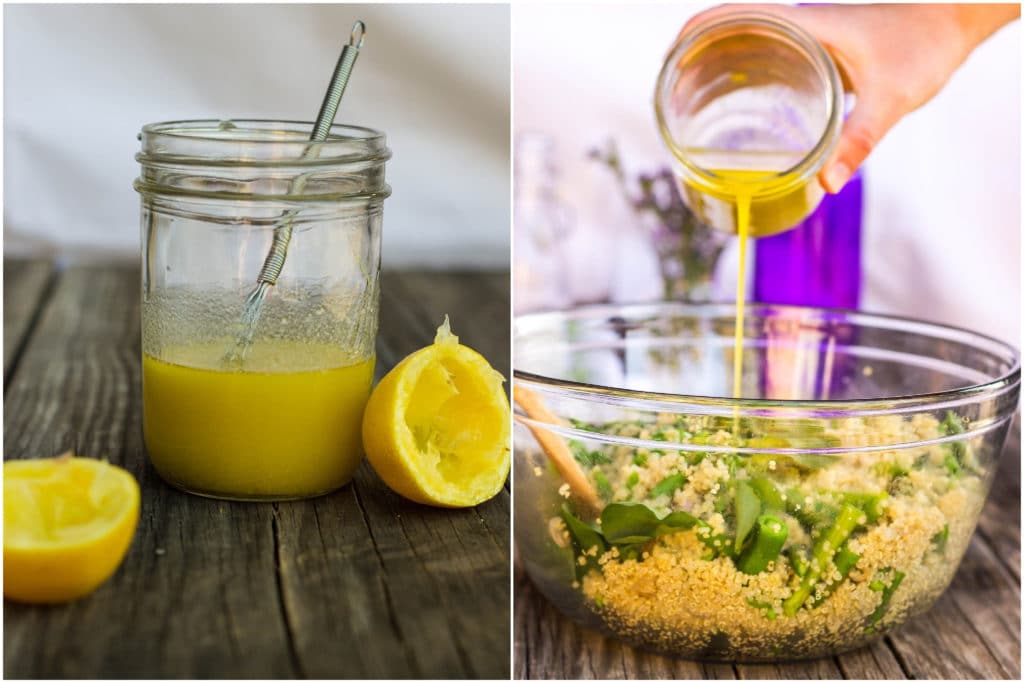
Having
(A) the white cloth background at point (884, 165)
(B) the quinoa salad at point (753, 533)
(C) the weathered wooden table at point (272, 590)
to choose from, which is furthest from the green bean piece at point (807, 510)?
(A) the white cloth background at point (884, 165)

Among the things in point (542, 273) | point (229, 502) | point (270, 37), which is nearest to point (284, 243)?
point (229, 502)

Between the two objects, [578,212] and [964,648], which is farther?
[578,212]

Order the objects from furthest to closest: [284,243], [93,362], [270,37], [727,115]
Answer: [270,37], [93,362], [727,115], [284,243]

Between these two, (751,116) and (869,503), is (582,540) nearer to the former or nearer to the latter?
(869,503)

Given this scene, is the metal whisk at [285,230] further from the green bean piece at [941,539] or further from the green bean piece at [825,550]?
the green bean piece at [941,539]

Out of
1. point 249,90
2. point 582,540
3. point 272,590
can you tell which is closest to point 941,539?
point 582,540

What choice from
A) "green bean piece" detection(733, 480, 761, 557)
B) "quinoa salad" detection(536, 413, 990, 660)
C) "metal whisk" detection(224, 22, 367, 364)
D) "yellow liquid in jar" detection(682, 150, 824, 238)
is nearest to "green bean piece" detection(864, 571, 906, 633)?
"quinoa salad" detection(536, 413, 990, 660)

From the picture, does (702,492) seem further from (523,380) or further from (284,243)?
(284,243)
